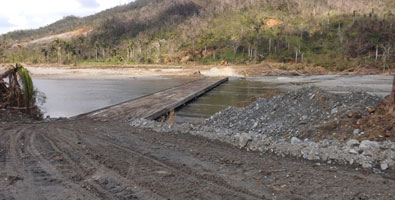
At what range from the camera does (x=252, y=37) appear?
75.6 m

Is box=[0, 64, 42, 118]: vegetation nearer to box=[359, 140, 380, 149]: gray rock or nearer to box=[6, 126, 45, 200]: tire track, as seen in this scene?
box=[6, 126, 45, 200]: tire track

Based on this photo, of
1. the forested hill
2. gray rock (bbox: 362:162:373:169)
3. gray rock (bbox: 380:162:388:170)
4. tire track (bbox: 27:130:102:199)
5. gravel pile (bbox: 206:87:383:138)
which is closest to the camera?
tire track (bbox: 27:130:102:199)

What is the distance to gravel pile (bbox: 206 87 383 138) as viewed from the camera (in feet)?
25.7

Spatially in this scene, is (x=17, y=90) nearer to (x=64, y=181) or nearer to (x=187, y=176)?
(x=64, y=181)

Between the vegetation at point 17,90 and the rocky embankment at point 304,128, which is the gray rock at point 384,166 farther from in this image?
the vegetation at point 17,90

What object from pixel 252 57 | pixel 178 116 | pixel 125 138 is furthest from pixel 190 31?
pixel 125 138

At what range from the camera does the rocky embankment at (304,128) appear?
18.1 feet

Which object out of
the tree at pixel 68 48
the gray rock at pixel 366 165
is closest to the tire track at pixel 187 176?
the gray rock at pixel 366 165

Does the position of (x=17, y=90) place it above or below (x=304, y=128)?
above

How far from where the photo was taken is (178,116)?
45.1ft

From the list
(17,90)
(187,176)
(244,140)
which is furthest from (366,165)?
(17,90)

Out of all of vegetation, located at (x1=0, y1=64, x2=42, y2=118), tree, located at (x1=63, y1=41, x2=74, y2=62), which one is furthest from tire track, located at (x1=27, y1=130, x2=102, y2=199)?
tree, located at (x1=63, y1=41, x2=74, y2=62)

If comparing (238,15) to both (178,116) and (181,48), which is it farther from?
(178,116)

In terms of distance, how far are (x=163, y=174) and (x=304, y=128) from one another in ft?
14.5
